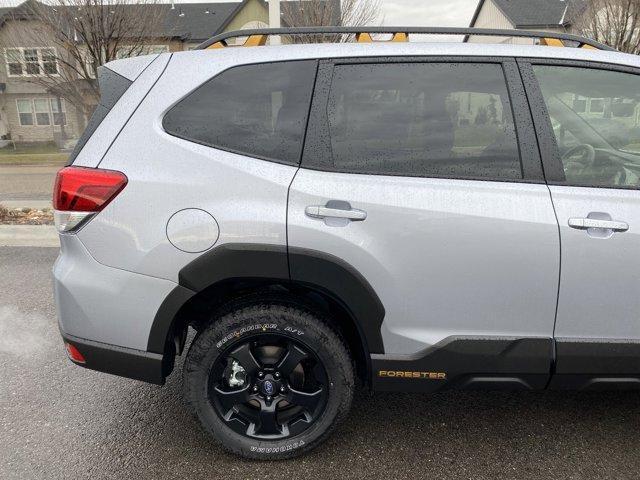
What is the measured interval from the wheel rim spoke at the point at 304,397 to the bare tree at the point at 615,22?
13.6m

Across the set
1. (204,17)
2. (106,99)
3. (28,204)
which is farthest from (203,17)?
(106,99)

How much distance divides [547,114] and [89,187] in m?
1.98

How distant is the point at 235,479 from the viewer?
2.32 metres

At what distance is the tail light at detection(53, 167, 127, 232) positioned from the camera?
2176 mm

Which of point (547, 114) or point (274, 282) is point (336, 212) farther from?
point (547, 114)

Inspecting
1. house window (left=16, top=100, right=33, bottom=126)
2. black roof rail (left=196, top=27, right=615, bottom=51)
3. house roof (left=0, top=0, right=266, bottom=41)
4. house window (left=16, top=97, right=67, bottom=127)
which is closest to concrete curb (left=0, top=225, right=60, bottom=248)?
black roof rail (left=196, top=27, right=615, bottom=51)

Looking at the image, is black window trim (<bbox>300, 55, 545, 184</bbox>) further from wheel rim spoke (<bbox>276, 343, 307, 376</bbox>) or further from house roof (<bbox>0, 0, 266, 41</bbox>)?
house roof (<bbox>0, 0, 266, 41</bbox>)

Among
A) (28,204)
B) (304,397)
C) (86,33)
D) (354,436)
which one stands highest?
(86,33)

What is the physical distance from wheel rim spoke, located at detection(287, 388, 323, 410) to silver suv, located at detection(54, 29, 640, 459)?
26 millimetres

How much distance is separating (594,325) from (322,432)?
128 cm

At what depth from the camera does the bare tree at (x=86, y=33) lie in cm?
1021

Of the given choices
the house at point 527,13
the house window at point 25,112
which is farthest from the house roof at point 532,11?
the house window at point 25,112

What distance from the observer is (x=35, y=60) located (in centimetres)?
1430

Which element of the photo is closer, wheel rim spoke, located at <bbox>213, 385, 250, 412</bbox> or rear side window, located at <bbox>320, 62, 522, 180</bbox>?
rear side window, located at <bbox>320, 62, 522, 180</bbox>
